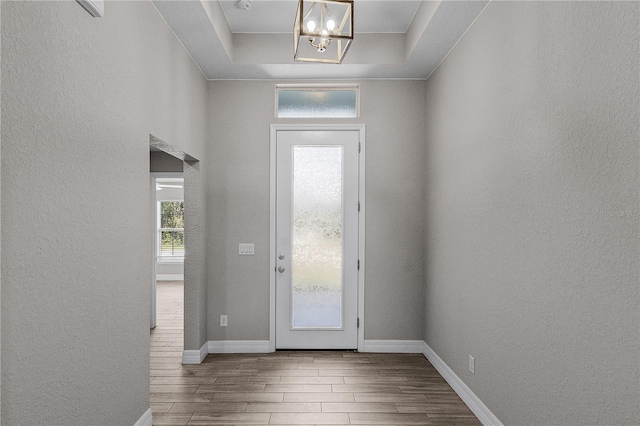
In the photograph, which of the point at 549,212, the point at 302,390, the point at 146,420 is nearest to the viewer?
the point at 549,212

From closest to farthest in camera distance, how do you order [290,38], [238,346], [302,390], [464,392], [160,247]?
1. [464,392]
2. [302,390]
3. [290,38]
4. [238,346]
5. [160,247]

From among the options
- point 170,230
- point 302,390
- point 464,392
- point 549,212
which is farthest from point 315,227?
point 170,230

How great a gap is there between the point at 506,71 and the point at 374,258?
2.17 metres

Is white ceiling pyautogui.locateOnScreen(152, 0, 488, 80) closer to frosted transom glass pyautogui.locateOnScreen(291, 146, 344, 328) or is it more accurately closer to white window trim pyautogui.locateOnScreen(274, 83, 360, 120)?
white window trim pyautogui.locateOnScreen(274, 83, 360, 120)

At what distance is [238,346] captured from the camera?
3.83 m

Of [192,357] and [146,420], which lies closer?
[146,420]

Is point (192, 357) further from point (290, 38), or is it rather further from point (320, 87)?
point (290, 38)

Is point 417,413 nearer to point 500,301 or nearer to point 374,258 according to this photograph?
point 500,301

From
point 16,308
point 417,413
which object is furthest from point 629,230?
point 16,308

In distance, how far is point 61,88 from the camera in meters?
1.54

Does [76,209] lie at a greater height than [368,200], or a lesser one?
lesser

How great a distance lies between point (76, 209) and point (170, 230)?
7.71 meters

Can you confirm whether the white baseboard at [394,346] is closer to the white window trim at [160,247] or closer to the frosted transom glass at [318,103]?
the frosted transom glass at [318,103]

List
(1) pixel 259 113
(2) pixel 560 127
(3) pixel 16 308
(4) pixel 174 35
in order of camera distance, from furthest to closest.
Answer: (1) pixel 259 113 < (4) pixel 174 35 < (2) pixel 560 127 < (3) pixel 16 308
